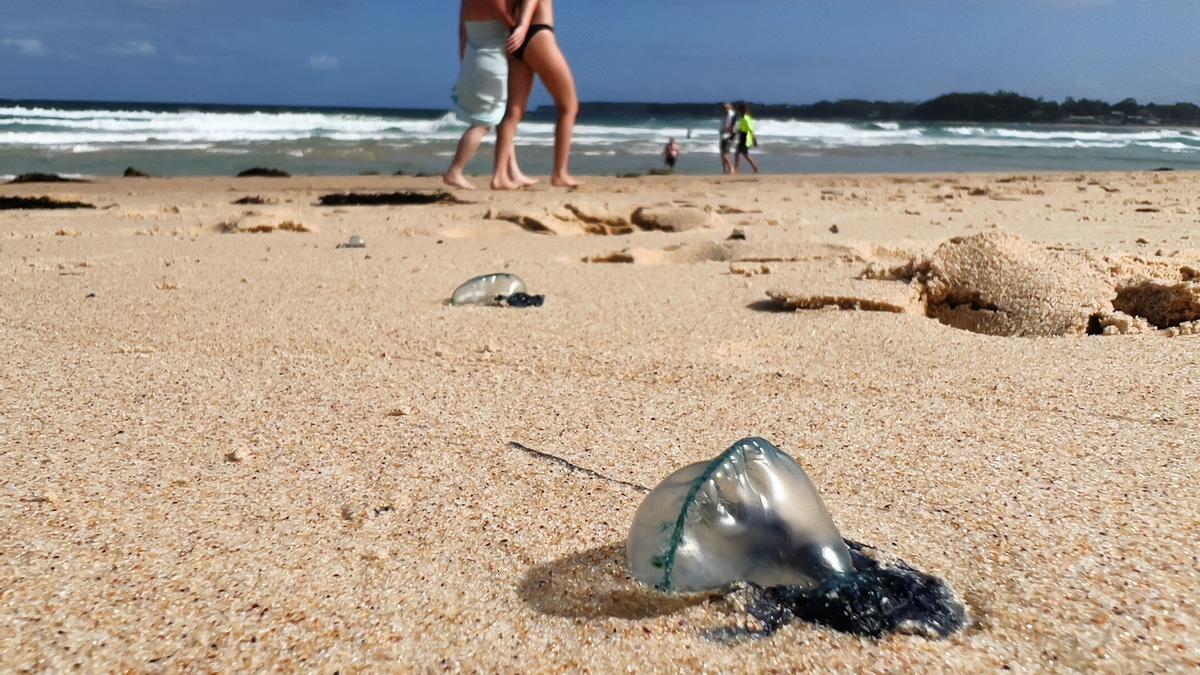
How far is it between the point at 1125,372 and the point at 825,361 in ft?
1.92

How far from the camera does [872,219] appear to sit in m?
5.23

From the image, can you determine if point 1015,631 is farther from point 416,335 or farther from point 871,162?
point 871,162

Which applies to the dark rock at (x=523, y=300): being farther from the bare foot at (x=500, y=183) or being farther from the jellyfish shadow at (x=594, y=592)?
the bare foot at (x=500, y=183)

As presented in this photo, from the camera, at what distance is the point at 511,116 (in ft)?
21.4

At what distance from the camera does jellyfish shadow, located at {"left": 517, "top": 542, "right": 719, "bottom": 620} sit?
3.35 feet

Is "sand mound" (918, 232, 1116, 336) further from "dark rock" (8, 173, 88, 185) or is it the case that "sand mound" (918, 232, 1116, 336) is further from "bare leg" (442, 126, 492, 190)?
"dark rock" (8, 173, 88, 185)

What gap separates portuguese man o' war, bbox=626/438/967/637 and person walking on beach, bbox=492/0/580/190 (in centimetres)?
546

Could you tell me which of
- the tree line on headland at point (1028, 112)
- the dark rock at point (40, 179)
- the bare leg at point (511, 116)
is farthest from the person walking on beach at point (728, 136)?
the tree line on headland at point (1028, 112)

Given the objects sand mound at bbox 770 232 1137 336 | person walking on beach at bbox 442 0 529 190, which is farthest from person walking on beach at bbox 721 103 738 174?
sand mound at bbox 770 232 1137 336

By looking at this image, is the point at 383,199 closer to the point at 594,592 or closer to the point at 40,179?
the point at 40,179

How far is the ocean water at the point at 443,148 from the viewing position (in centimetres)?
1222

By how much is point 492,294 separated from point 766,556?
182 cm

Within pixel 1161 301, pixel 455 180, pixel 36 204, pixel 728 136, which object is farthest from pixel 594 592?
pixel 728 136

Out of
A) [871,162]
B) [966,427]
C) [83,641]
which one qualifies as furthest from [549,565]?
[871,162]
